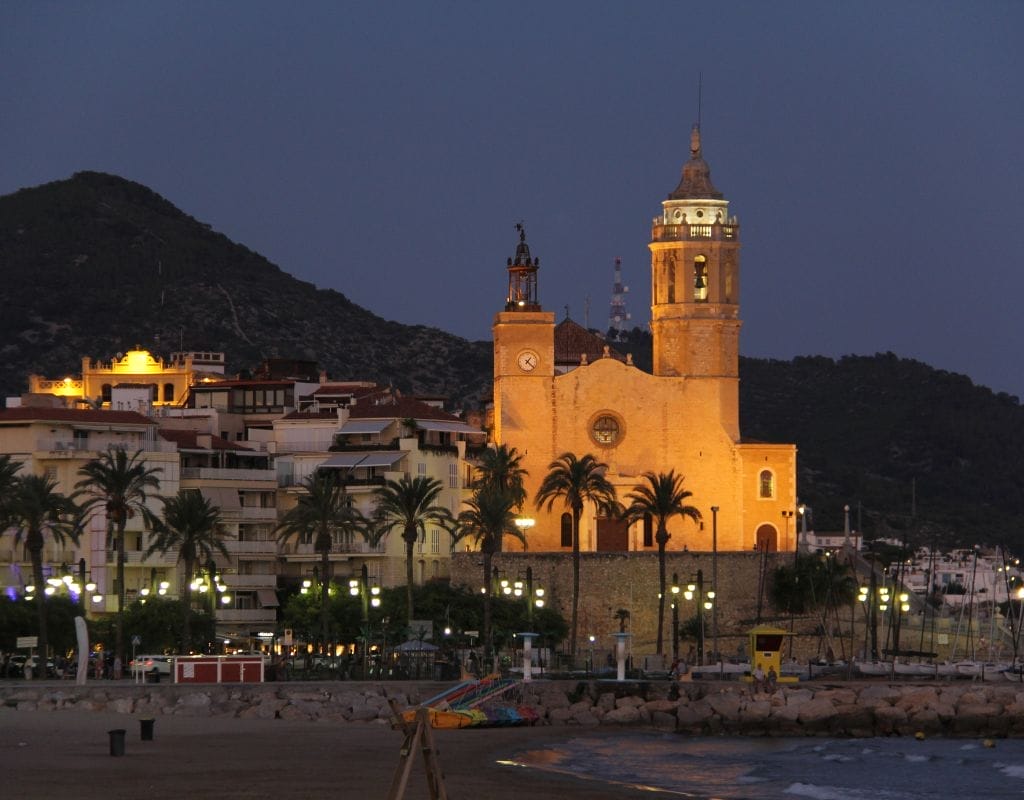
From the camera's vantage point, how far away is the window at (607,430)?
348 feet

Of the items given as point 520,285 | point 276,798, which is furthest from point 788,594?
point 276,798

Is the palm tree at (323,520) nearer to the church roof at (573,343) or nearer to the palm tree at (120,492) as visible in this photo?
the palm tree at (120,492)

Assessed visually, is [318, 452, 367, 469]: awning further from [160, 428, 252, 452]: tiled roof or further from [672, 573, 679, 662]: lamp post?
[672, 573, 679, 662]: lamp post

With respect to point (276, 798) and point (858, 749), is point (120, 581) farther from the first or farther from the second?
point (276, 798)

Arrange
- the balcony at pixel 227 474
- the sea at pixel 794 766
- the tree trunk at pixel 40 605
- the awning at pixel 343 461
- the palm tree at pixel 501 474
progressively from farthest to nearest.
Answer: the awning at pixel 343 461 < the balcony at pixel 227 474 < the palm tree at pixel 501 474 < the tree trunk at pixel 40 605 < the sea at pixel 794 766

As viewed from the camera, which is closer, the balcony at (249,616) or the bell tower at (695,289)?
the balcony at (249,616)

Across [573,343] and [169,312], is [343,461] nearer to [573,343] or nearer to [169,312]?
[573,343]

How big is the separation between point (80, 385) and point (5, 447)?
116 ft

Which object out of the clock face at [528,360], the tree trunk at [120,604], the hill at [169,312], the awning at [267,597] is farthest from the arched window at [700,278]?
the hill at [169,312]

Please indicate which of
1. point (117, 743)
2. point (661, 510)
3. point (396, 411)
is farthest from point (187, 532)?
point (117, 743)

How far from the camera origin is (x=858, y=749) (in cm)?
6588

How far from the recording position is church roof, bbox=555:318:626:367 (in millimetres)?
122812

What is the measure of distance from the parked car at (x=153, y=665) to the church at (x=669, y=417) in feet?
95.3

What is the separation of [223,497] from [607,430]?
17143 mm
